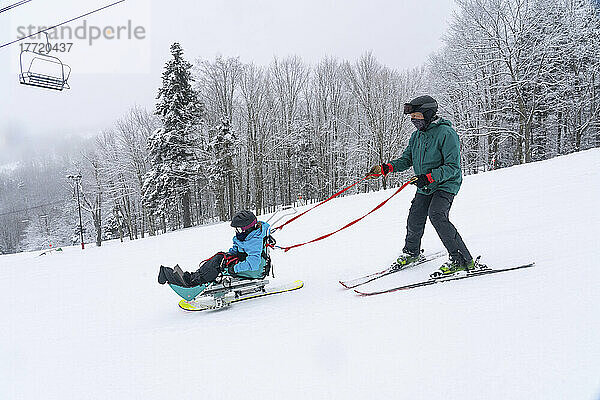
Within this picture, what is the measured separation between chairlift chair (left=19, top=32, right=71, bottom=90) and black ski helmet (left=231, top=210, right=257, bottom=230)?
640 centimetres

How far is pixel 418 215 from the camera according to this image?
4.47m

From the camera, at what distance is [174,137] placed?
87.6ft

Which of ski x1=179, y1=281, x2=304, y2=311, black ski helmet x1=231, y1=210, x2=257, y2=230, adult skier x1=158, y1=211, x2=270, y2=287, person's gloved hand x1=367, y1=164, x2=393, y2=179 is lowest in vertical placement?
ski x1=179, y1=281, x2=304, y2=311

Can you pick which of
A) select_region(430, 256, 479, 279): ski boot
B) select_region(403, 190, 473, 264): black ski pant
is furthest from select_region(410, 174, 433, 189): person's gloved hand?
select_region(430, 256, 479, 279): ski boot

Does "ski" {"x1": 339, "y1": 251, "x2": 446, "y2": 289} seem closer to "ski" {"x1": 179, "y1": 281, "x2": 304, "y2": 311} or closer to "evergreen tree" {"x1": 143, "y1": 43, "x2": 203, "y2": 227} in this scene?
"ski" {"x1": 179, "y1": 281, "x2": 304, "y2": 311}

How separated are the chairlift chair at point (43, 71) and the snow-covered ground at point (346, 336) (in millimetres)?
4504

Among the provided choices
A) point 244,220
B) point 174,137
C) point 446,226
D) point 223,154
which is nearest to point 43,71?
point 244,220

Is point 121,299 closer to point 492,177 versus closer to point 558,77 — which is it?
point 492,177

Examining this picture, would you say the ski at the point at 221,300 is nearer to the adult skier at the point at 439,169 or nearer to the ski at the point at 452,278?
the ski at the point at 452,278

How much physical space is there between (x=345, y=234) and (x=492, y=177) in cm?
669

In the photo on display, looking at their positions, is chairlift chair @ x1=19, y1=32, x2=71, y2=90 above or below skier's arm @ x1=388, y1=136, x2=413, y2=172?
above

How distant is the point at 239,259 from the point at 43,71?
6.78 meters

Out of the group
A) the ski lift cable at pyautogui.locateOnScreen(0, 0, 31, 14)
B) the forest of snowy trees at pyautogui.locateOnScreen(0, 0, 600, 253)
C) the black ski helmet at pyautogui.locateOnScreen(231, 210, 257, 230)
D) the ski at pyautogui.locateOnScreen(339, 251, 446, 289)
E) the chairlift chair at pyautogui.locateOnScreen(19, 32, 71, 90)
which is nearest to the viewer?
the black ski helmet at pyautogui.locateOnScreen(231, 210, 257, 230)

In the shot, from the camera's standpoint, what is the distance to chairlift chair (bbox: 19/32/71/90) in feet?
24.5
